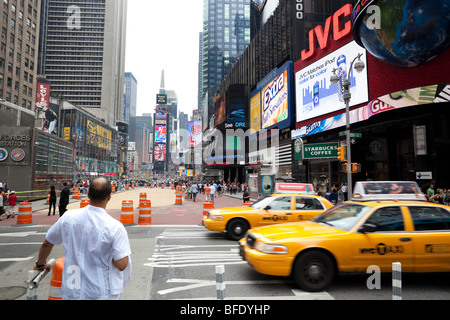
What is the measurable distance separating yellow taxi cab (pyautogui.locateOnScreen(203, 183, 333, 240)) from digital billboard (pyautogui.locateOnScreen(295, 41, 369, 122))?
14417mm

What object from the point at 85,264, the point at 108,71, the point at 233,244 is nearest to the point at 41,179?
the point at 233,244

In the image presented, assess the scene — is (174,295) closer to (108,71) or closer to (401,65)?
(401,65)

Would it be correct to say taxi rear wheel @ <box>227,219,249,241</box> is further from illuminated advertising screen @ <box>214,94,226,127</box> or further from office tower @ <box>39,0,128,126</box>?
office tower @ <box>39,0,128,126</box>

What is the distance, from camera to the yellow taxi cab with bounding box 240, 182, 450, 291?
4762 millimetres

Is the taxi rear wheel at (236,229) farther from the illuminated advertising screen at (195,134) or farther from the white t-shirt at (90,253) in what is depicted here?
the illuminated advertising screen at (195,134)

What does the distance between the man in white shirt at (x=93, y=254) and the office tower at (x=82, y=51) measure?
135m

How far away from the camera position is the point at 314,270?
479 centimetres

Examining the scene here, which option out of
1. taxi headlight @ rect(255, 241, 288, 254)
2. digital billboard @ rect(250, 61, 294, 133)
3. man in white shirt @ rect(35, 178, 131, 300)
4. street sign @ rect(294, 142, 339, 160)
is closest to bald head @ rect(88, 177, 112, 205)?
man in white shirt @ rect(35, 178, 131, 300)

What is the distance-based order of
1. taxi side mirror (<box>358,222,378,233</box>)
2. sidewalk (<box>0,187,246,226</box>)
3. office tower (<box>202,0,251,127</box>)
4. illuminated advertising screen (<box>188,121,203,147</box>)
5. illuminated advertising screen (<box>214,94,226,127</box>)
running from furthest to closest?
office tower (<box>202,0,251,127</box>) < illuminated advertising screen (<box>188,121,203,147</box>) < illuminated advertising screen (<box>214,94,226,127</box>) < sidewalk (<box>0,187,246,226</box>) < taxi side mirror (<box>358,222,378,233</box>)

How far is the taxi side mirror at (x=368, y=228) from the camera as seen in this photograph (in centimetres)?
486

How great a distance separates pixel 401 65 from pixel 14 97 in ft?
Result: 208

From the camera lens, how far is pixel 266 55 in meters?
43.9

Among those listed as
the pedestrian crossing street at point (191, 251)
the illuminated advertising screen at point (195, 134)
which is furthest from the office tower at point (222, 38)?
the pedestrian crossing street at point (191, 251)

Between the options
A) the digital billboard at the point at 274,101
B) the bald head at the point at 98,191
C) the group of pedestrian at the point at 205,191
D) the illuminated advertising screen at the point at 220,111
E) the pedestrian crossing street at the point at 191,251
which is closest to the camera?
the bald head at the point at 98,191
